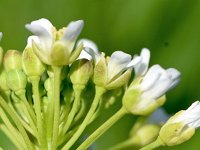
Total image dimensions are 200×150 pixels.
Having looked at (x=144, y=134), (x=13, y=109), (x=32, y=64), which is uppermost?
(x=32, y=64)

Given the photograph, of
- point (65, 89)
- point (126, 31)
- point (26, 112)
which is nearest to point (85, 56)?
point (65, 89)

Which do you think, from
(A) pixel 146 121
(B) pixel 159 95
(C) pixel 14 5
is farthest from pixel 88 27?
(B) pixel 159 95

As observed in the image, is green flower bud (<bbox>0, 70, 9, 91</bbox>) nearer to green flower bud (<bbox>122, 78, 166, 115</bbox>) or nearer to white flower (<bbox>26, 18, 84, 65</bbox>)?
white flower (<bbox>26, 18, 84, 65</bbox>)

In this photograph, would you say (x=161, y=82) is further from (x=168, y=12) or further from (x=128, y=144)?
(x=168, y=12)

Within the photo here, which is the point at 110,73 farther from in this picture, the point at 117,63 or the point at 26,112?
the point at 26,112

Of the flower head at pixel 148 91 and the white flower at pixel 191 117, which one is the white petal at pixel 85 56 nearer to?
the flower head at pixel 148 91

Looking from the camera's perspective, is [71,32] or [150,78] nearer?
[71,32]

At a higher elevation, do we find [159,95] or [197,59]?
[159,95]

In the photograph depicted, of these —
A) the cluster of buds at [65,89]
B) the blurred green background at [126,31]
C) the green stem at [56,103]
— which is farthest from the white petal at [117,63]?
the blurred green background at [126,31]
